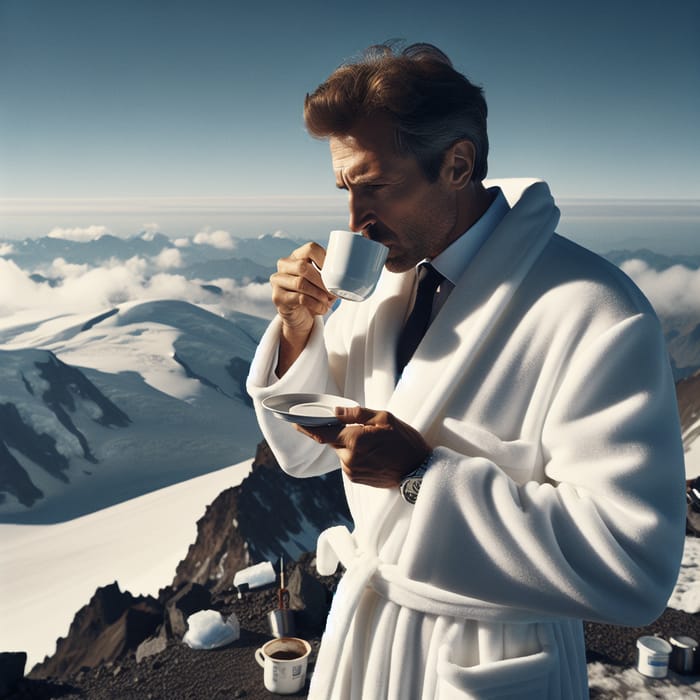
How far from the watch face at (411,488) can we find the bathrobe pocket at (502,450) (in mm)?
94

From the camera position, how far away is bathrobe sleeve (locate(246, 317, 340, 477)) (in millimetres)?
1105

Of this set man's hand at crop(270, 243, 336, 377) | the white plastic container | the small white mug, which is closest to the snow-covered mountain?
the small white mug

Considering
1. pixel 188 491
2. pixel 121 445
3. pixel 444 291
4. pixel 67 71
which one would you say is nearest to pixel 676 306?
pixel 188 491

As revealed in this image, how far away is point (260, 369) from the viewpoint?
113cm

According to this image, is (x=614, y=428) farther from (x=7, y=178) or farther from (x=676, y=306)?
(x=676, y=306)

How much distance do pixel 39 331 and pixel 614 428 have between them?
4.74 metres

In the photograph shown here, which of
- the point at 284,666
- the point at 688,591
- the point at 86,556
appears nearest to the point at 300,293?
the point at 284,666

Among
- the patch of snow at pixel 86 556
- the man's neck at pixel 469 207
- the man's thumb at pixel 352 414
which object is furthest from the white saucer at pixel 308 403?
the patch of snow at pixel 86 556

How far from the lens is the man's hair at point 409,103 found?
2.98 ft

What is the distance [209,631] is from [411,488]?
2.32 metres

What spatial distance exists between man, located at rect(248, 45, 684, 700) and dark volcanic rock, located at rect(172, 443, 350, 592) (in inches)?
116

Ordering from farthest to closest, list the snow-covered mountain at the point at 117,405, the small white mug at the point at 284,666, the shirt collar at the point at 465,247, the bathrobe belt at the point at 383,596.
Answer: the snow-covered mountain at the point at 117,405, the small white mug at the point at 284,666, the shirt collar at the point at 465,247, the bathrobe belt at the point at 383,596

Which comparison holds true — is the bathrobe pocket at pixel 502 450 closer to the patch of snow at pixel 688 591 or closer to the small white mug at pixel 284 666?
the small white mug at pixel 284 666

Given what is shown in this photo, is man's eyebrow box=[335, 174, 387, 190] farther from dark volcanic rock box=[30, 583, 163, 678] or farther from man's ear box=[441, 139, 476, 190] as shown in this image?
dark volcanic rock box=[30, 583, 163, 678]
